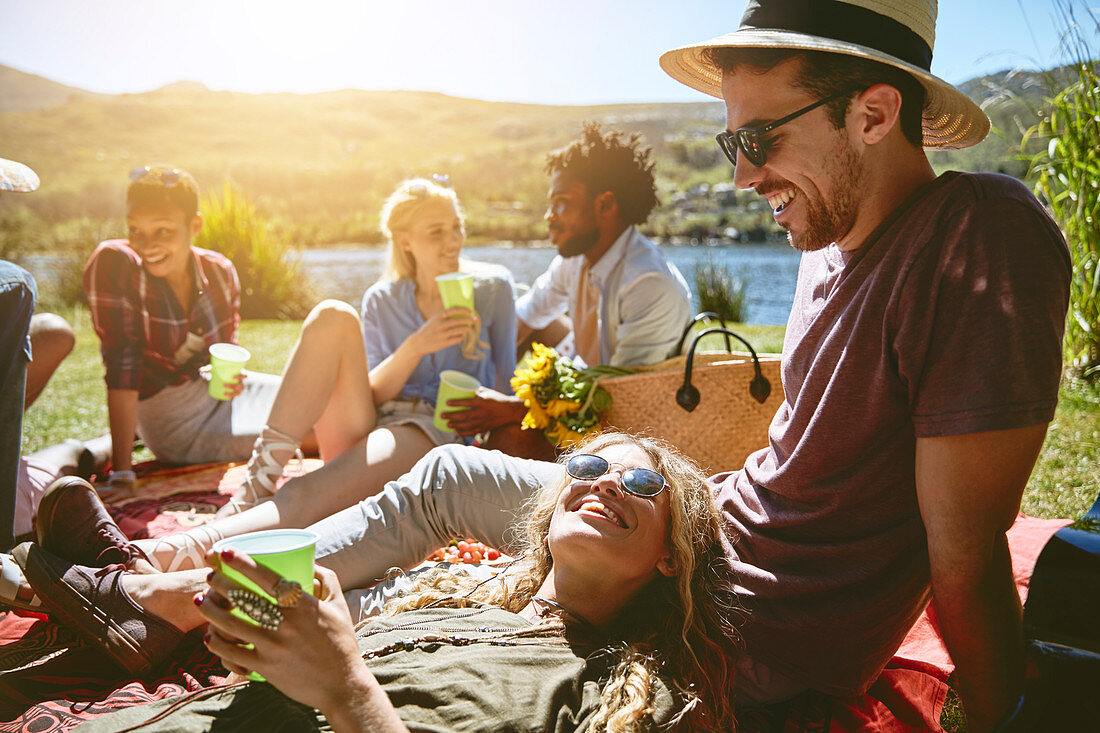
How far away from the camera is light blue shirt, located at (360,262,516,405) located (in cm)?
412

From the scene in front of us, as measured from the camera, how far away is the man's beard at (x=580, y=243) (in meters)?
4.39

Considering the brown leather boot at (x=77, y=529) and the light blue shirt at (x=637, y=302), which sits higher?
the light blue shirt at (x=637, y=302)

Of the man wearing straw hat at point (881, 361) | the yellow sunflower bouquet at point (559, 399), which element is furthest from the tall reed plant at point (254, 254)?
the man wearing straw hat at point (881, 361)

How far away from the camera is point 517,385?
3.58m

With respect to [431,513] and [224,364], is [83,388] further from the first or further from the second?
[431,513]

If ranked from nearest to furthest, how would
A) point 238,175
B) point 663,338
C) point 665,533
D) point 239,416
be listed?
point 665,533 < point 663,338 < point 239,416 < point 238,175

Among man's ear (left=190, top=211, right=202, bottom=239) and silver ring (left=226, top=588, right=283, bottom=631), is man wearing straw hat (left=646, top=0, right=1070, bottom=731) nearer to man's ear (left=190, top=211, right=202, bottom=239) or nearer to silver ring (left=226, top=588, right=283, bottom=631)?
silver ring (left=226, top=588, right=283, bottom=631)

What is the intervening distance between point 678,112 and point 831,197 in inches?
3208

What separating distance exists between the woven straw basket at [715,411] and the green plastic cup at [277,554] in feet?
7.12

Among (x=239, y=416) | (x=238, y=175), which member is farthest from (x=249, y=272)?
(x=238, y=175)

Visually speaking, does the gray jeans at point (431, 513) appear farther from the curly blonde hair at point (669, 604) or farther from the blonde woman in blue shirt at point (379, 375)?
the blonde woman in blue shirt at point (379, 375)

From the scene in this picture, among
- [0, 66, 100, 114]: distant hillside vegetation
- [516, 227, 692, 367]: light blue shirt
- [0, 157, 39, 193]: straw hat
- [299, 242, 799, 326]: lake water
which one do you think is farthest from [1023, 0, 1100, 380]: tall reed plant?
[0, 66, 100, 114]: distant hillside vegetation

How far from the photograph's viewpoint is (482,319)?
414 cm

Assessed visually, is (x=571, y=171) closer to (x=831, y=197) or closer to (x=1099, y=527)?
(x=831, y=197)
